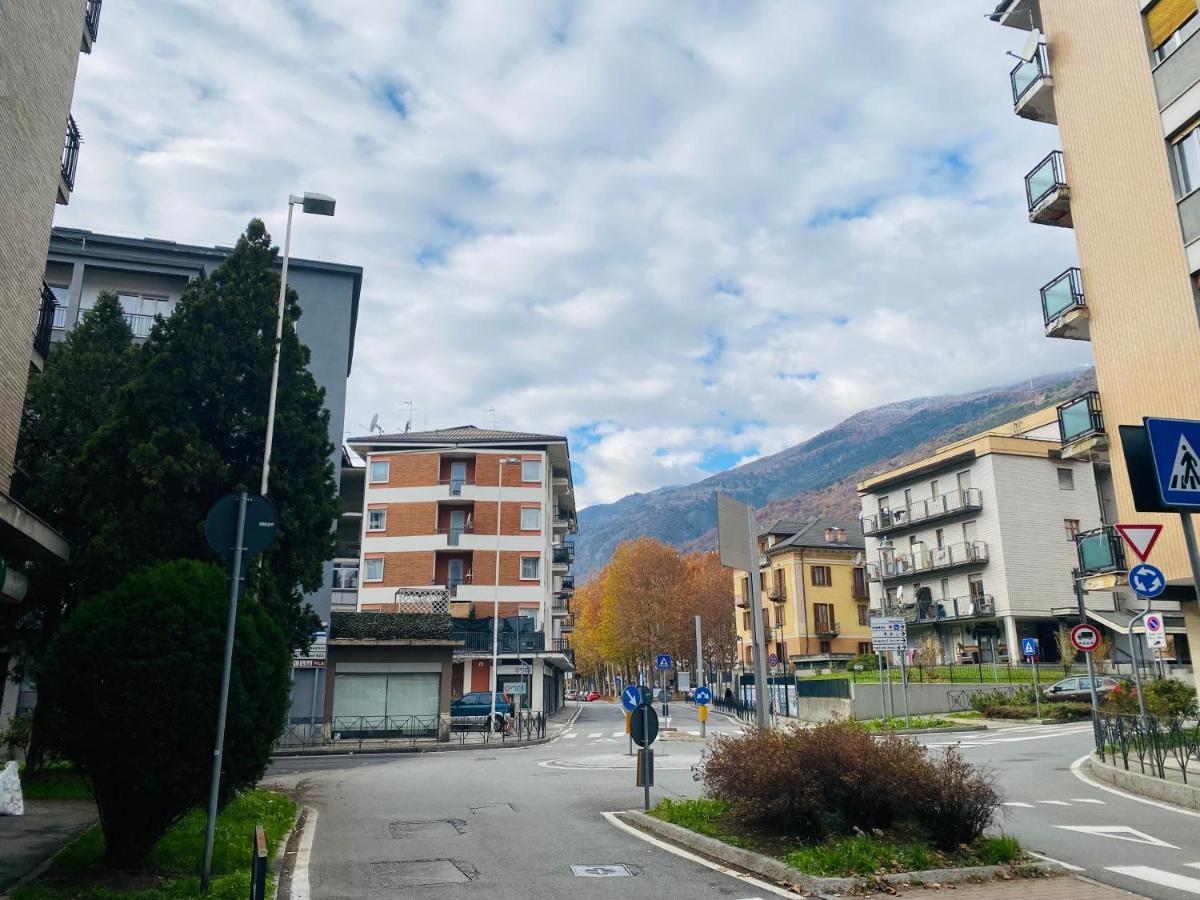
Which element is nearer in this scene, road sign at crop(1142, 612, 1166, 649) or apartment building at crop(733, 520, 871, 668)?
road sign at crop(1142, 612, 1166, 649)

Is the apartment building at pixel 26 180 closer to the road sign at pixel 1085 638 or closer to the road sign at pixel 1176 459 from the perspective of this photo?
the road sign at pixel 1176 459

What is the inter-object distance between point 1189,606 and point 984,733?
11.6 m

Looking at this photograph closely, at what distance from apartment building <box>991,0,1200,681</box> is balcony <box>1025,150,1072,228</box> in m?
0.03

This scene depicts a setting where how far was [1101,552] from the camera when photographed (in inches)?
857

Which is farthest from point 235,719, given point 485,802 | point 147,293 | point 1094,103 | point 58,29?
point 147,293

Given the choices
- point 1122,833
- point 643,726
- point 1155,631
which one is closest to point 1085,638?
point 1155,631

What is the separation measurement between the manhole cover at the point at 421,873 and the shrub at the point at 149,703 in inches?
67.2

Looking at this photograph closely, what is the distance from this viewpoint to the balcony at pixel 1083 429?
21750 mm

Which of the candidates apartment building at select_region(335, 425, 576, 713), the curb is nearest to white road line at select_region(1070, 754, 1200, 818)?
the curb

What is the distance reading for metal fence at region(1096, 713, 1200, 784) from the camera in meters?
14.5

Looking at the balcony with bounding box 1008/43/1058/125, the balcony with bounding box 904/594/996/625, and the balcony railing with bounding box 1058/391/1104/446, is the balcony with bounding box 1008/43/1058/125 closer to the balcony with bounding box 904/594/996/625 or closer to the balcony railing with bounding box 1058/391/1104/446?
the balcony railing with bounding box 1058/391/1104/446

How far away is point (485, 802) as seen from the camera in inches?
597

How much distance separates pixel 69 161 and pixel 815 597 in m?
54.9

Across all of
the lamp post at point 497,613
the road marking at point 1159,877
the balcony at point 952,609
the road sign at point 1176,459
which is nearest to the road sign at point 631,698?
the road marking at point 1159,877
